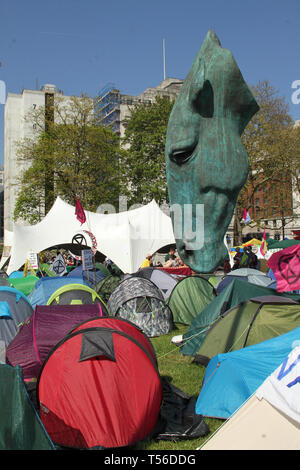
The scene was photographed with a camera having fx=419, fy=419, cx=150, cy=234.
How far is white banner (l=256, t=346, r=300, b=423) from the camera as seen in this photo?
136 inches

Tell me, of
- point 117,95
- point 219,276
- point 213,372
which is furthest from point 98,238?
point 117,95

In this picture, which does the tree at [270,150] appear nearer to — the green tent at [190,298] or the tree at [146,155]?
the tree at [146,155]

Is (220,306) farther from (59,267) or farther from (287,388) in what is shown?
(59,267)

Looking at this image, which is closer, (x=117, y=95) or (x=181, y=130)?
(x=181, y=130)

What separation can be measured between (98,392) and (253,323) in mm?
2832

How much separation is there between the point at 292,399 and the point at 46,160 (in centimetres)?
2852

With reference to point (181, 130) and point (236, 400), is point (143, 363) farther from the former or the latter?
point (181, 130)

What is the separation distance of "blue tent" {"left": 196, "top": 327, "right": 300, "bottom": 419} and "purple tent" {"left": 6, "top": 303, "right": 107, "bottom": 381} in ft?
7.30

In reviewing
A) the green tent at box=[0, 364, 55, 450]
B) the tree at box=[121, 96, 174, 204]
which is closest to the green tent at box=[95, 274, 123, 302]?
the green tent at box=[0, 364, 55, 450]

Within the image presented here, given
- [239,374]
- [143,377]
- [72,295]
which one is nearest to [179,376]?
[239,374]

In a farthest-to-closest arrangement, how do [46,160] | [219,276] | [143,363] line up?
1. [46,160]
2. [219,276]
3. [143,363]

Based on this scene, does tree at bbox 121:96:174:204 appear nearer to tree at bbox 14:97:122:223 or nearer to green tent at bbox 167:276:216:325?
tree at bbox 14:97:122:223

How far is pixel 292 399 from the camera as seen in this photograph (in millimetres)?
3471

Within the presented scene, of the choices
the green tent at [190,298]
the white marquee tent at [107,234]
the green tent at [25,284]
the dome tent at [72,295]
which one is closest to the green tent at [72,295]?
the dome tent at [72,295]
